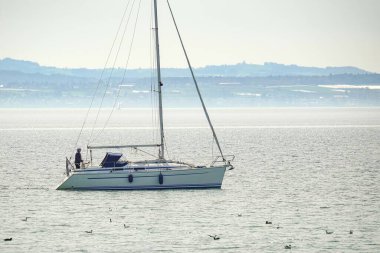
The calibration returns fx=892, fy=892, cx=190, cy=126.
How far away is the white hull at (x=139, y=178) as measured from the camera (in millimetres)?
62562

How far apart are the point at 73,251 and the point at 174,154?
71.1 metres

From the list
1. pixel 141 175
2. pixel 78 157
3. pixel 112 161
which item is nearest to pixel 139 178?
pixel 141 175

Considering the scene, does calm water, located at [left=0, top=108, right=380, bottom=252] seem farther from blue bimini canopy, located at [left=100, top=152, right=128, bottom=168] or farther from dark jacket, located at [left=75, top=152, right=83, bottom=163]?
dark jacket, located at [left=75, top=152, right=83, bottom=163]

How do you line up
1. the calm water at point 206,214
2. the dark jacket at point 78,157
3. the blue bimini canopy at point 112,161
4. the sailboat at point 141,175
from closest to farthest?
the calm water at point 206,214
the blue bimini canopy at point 112,161
the sailboat at point 141,175
the dark jacket at point 78,157

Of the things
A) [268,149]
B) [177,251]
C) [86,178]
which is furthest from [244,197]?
[268,149]

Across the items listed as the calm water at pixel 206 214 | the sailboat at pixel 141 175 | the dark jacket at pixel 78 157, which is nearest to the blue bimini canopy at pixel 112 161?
the sailboat at pixel 141 175

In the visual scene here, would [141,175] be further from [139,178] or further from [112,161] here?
[112,161]

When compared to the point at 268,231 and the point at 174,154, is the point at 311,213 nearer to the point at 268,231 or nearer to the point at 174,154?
the point at 268,231

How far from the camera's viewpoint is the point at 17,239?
45.7 meters

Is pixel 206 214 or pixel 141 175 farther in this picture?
pixel 141 175

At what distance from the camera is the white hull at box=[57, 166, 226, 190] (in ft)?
205

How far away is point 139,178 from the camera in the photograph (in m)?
62.7

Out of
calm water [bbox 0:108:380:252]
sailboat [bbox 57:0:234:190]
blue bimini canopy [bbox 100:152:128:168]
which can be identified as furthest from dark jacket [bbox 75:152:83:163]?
calm water [bbox 0:108:380:252]

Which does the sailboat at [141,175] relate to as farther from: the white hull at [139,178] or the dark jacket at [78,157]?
the dark jacket at [78,157]
